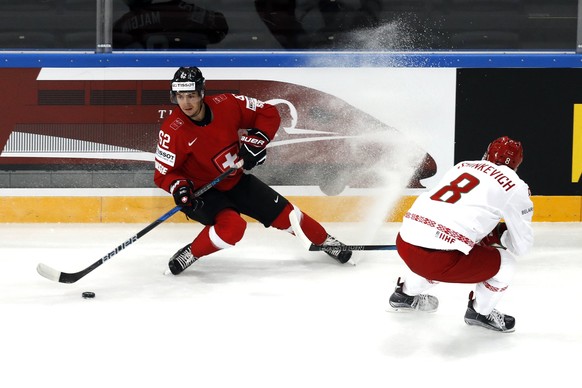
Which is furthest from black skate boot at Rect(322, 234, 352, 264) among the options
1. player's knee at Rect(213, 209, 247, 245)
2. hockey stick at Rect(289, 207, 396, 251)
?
player's knee at Rect(213, 209, 247, 245)

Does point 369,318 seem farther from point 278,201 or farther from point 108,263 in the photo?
point 108,263

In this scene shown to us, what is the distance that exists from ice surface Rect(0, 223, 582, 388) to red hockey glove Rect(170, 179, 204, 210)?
0.32 meters

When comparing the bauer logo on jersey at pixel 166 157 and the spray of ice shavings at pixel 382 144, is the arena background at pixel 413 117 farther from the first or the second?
the bauer logo on jersey at pixel 166 157

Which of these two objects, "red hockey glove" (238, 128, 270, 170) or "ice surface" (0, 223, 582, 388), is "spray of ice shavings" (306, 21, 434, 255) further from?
"red hockey glove" (238, 128, 270, 170)

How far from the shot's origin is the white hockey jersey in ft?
10.2

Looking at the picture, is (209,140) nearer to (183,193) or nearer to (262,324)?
(183,193)

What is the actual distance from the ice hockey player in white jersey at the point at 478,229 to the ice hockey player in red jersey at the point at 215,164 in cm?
109

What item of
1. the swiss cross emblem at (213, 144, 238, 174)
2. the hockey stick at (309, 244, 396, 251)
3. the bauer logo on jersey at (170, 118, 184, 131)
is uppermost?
the bauer logo on jersey at (170, 118, 184, 131)

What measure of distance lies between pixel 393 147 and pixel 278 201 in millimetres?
1202

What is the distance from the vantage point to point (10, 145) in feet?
17.5

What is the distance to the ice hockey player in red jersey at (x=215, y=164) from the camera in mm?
4152

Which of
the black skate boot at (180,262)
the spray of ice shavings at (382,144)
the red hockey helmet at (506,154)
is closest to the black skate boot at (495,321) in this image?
the red hockey helmet at (506,154)

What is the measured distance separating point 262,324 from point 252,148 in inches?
41.3

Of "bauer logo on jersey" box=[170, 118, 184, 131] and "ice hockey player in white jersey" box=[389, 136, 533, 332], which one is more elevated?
"bauer logo on jersey" box=[170, 118, 184, 131]
